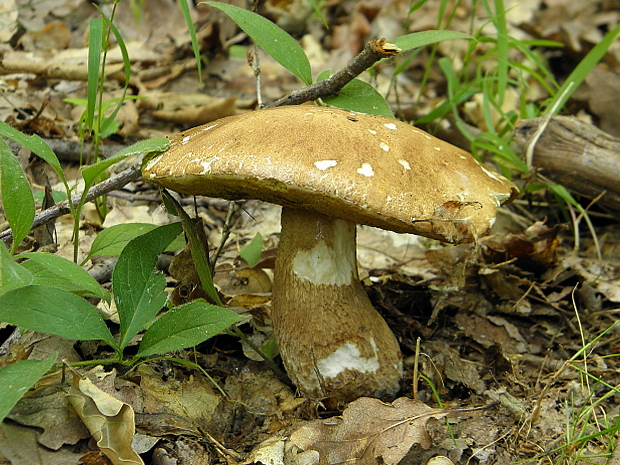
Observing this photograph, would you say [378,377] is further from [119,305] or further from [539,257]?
[539,257]

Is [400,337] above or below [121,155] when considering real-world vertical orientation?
below

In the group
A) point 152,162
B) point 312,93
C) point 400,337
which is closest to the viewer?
point 152,162

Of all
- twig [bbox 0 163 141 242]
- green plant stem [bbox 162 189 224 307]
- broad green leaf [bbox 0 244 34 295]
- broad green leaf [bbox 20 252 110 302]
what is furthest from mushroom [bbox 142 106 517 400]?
broad green leaf [bbox 0 244 34 295]

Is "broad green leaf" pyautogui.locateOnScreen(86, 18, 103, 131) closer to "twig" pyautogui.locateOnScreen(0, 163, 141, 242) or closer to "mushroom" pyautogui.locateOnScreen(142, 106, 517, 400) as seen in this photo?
"twig" pyautogui.locateOnScreen(0, 163, 141, 242)

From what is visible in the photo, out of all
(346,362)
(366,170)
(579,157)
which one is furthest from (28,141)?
(579,157)

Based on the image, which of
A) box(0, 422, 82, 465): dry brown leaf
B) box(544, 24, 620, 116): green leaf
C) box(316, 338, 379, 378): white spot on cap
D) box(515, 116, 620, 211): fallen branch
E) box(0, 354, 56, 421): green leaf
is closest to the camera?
box(0, 354, 56, 421): green leaf

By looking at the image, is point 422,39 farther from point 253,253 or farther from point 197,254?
point 253,253

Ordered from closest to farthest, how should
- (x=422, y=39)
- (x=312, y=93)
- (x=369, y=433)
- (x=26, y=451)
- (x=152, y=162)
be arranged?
(x=26, y=451) → (x=369, y=433) → (x=152, y=162) → (x=422, y=39) → (x=312, y=93)

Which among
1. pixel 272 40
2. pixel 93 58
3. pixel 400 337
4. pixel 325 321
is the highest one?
pixel 272 40
